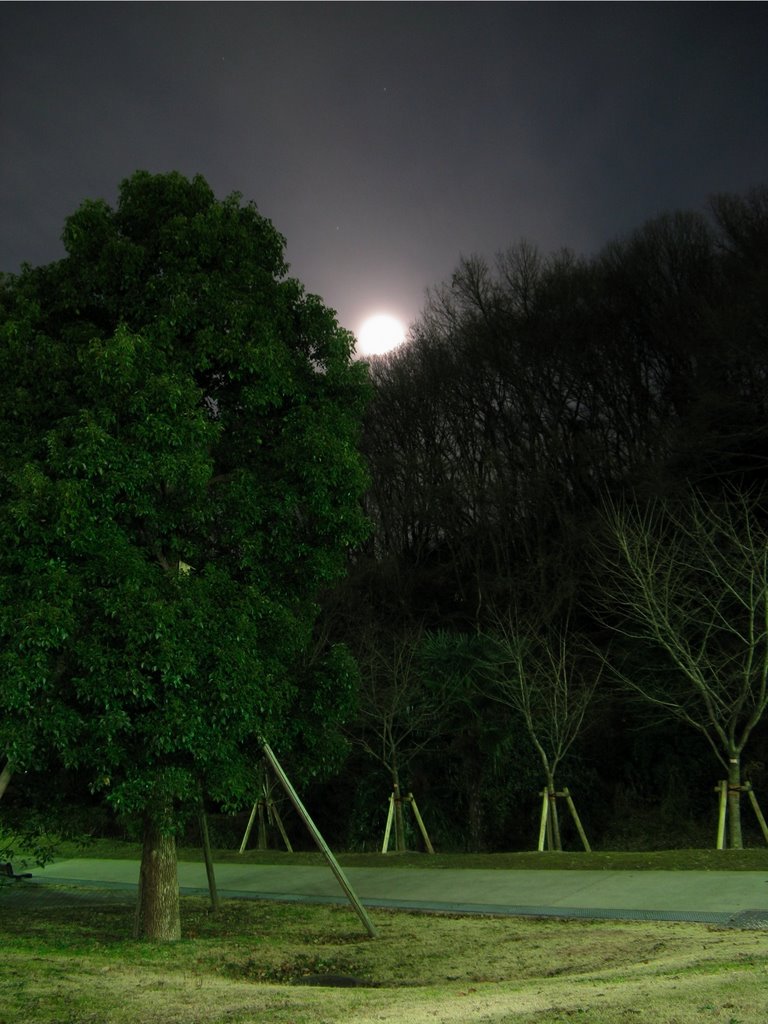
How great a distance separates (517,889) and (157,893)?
154 inches

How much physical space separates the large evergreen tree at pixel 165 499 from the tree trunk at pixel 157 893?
0.02m

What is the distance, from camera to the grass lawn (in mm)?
4363

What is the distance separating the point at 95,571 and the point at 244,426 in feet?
7.22

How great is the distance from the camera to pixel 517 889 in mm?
9797

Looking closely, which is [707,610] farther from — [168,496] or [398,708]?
[168,496]

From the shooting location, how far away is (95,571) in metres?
7.53

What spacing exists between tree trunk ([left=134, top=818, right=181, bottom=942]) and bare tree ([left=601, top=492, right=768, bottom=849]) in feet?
22.2

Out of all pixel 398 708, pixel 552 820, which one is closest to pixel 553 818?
pixel 552 820

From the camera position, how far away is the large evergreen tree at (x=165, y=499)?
723 cm

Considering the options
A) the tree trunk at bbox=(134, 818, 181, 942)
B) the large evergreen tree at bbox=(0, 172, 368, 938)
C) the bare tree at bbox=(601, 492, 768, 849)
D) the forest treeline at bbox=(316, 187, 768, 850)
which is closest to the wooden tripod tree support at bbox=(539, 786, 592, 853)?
the forest treeline at bbox=(316, 187, 768, 850)

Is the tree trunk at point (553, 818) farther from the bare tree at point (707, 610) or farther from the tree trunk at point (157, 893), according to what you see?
the tree trunk at point (157, 893)

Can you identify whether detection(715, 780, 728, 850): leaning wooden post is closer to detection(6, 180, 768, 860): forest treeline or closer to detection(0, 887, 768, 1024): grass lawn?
detection(6, 180, 768, 860): forest treeline

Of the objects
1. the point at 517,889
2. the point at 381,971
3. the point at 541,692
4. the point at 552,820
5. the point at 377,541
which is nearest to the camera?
the point at 381,971

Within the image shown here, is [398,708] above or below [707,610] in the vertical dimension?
below
